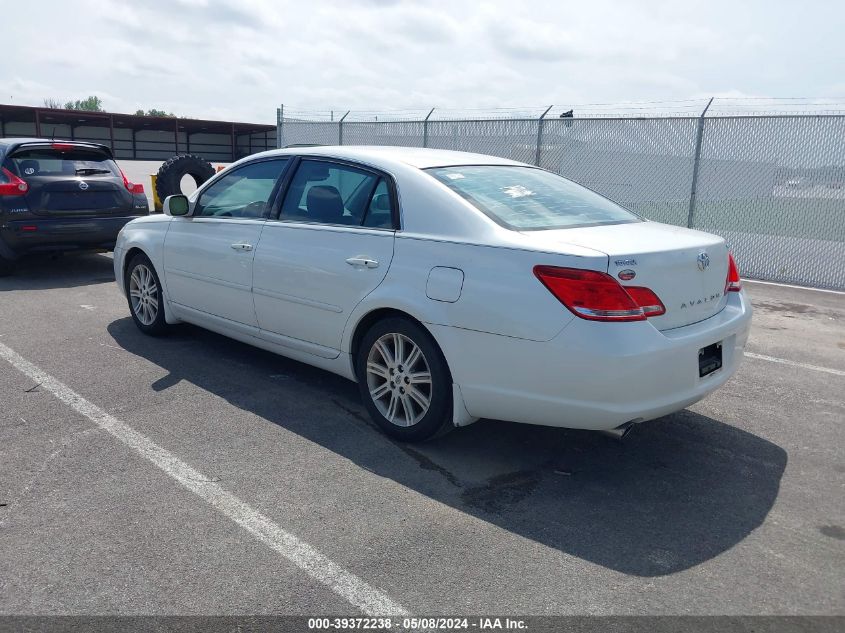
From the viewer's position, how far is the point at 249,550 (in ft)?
9.99

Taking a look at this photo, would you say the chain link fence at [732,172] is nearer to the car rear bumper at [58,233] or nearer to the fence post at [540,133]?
the fence post at [540,133]

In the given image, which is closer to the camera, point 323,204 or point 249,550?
point 249,550

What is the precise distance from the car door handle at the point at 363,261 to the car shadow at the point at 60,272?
547 centimetres

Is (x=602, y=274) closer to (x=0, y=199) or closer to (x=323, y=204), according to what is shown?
(x=323, y=204)

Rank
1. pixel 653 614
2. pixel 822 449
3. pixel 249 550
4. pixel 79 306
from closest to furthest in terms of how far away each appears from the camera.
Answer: pixel 653 614
pixel 249 550
pixel 822 449
pixel 79 306

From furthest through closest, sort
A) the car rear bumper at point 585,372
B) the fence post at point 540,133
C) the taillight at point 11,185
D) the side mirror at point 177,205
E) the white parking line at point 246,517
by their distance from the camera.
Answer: the fence post at point 540,133, the taillight at point 11,185, the side mirror at point 177,205, the car rear bumper at point 585,372, the white parking line at point 246,517

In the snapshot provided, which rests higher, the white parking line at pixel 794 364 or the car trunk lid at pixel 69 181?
the car trunk lid at pixel 69 181

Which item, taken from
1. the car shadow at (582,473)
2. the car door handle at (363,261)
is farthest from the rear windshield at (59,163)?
the car door handle at (363,261)

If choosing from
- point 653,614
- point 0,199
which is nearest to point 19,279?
point 0,199

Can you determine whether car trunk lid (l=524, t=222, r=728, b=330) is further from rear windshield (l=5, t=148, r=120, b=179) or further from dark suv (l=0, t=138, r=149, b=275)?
rear windshield (l=5, t=148, r=120, b=179)

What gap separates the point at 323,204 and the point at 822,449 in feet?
10.7

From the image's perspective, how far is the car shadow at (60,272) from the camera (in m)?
8.55

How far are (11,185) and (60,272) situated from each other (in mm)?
1313

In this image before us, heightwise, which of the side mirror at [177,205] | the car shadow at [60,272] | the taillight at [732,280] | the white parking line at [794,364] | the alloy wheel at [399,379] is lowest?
the white parking line at [794,364]
